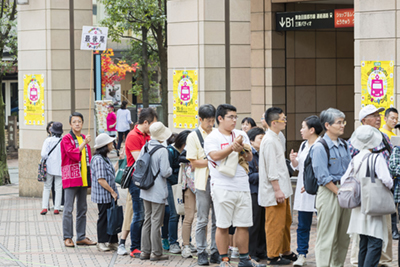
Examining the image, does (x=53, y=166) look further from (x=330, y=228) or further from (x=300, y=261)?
(x=330, y=228)

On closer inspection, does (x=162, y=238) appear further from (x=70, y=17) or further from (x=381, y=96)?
(x=70, y=17)

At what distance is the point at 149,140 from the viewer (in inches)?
360

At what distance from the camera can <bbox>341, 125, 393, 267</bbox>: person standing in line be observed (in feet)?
22.2

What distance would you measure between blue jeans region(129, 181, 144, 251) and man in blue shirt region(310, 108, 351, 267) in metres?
2.65

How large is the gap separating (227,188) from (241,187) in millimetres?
165

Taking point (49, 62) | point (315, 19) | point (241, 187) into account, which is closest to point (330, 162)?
point (241, 187)

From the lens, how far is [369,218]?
6.86 metres

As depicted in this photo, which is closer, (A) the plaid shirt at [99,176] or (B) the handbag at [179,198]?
(B) the handbag at [179,198]

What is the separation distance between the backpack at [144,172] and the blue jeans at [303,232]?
76.1 inches

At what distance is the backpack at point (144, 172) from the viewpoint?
866 centimetres

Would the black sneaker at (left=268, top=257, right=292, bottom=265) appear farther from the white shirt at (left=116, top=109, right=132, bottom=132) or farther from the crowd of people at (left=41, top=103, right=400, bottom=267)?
the white shirt at (left=116, top=109, right=132, bottom=132)

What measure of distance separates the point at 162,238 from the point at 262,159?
229 cm

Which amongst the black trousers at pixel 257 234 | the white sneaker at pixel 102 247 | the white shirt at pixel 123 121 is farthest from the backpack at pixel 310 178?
the white shirt at pixel 123 121

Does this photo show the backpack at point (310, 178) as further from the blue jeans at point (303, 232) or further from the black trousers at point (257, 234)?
the black trousers at point (257, 234)
